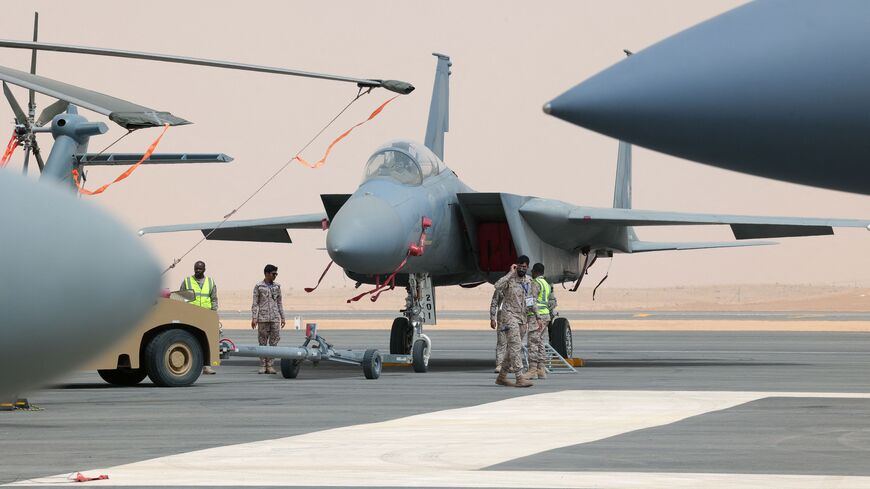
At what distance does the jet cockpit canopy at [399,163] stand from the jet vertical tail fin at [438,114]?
3.70 metres

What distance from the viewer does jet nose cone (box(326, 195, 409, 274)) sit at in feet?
57.3

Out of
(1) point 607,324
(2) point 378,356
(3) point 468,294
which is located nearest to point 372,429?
(2) point 378,356

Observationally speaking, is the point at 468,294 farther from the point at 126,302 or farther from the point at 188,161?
the point at 126,302

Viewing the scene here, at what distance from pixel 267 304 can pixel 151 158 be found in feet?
9.18

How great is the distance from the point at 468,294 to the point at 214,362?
121 metres

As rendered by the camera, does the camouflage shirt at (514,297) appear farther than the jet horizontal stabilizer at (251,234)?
No

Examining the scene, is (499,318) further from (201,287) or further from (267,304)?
(201,287)

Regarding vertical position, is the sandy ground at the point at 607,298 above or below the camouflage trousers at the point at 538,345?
above

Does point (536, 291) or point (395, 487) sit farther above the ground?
point (536, 291)

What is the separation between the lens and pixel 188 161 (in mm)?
18141

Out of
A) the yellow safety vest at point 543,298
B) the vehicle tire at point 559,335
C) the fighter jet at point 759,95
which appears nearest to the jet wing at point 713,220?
the vehicle tire at point 559,335

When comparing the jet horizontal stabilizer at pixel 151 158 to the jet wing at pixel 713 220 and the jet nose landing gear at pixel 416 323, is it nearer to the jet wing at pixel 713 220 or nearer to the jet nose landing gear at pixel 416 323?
the jet nose landing gear at pixel 416 323

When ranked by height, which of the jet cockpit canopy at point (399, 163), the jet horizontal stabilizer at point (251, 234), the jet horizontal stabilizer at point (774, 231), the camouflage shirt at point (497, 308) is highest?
the jet cockpit canopy at point (399, 163)

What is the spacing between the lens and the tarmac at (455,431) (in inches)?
352
